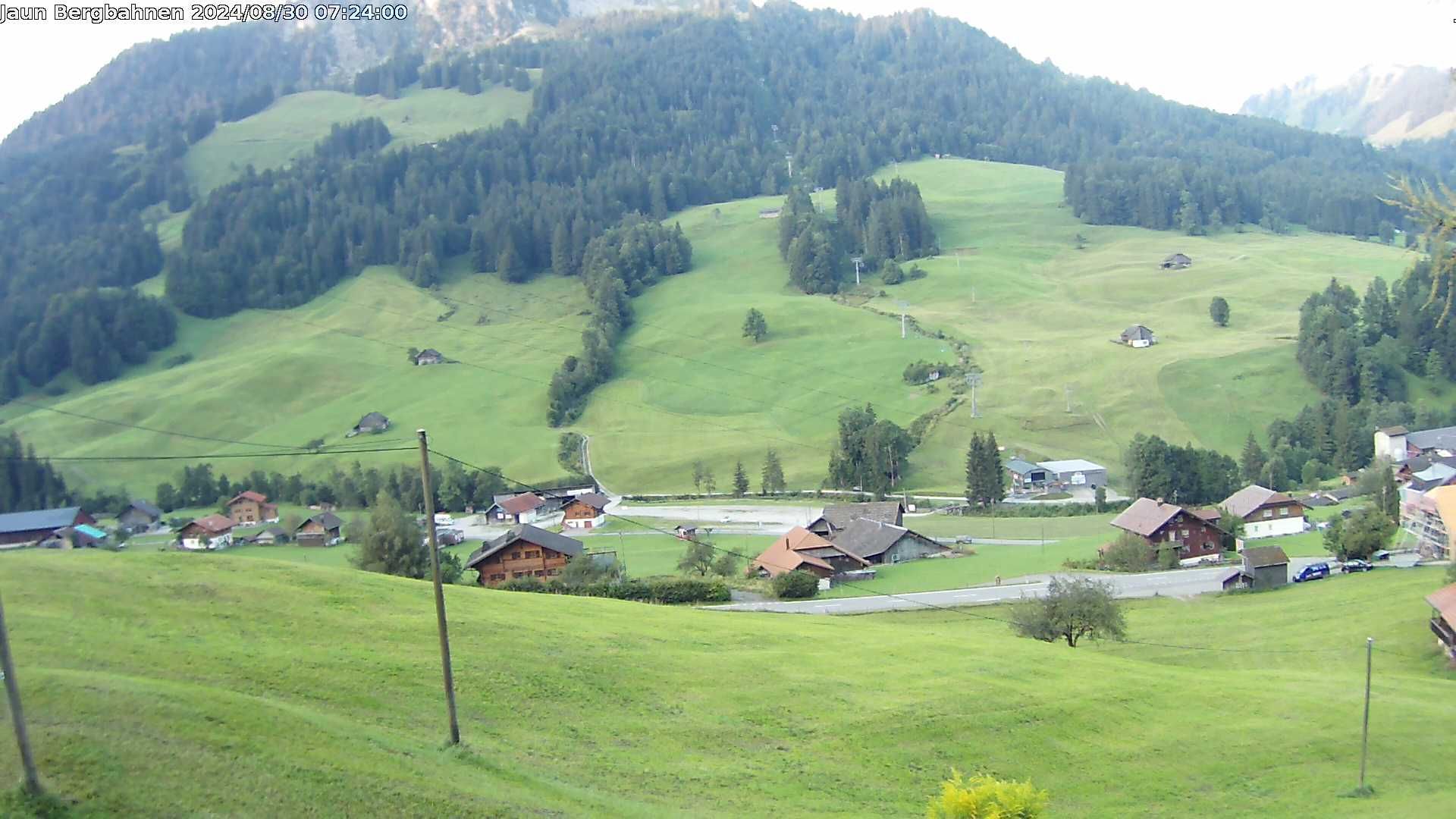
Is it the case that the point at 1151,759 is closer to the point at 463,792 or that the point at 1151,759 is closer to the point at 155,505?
the point at 463,792

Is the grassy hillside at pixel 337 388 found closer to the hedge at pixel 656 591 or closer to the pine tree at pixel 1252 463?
the hedge at pixel 656 591

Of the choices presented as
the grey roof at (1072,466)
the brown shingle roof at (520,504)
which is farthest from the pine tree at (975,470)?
the brown shingle roof at (520,504)

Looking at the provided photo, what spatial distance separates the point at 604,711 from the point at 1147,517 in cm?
4766

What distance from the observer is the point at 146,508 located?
94.2 m

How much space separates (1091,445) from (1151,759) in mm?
67252

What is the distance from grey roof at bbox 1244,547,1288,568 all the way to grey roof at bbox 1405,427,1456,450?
39392 millimetres

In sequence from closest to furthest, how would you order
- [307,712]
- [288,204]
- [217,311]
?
[307,712]
[217,311]
[288,204]

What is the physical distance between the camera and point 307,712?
2178cm

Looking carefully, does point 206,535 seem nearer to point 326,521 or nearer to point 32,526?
point 326,521

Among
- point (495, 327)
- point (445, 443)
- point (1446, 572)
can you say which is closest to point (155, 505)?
point (445, 443)

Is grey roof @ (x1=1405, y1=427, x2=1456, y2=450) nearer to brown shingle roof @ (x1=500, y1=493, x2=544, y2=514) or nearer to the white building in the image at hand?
Result: the white building

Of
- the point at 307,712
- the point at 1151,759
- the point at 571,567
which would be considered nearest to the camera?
the point at 307,712

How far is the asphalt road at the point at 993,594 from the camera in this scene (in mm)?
53781

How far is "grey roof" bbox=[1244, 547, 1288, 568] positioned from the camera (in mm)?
55062
